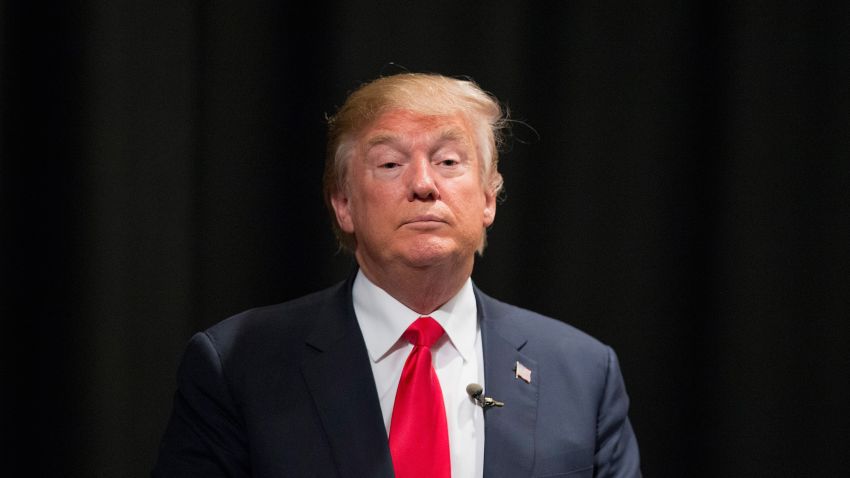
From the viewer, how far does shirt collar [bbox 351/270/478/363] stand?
5.65ft

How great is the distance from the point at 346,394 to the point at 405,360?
0.13 metres

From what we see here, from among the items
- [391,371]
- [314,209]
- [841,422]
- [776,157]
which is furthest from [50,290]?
[841,422]

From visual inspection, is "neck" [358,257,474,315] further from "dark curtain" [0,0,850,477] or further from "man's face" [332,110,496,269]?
"dark curtain" [0,0,850,477]

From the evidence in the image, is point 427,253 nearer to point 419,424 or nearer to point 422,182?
point 422,182

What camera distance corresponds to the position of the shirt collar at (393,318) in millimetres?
1724

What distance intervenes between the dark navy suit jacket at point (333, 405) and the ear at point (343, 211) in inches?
4.3

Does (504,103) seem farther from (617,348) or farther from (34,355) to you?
(34,355)

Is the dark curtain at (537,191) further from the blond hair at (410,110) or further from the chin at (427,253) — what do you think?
the chin at (427,253)

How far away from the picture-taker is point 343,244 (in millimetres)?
1907

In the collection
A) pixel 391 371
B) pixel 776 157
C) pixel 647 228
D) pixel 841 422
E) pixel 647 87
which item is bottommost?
pixel 841 422

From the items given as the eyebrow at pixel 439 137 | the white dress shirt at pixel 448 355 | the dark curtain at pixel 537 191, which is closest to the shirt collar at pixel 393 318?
the white dress shirt at pixel 448 355

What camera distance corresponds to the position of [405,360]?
1717 mm

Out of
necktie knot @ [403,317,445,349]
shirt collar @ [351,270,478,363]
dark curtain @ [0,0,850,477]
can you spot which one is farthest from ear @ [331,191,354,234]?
dark curtain @ [0,0,850,477]

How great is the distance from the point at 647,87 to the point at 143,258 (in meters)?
1.22
